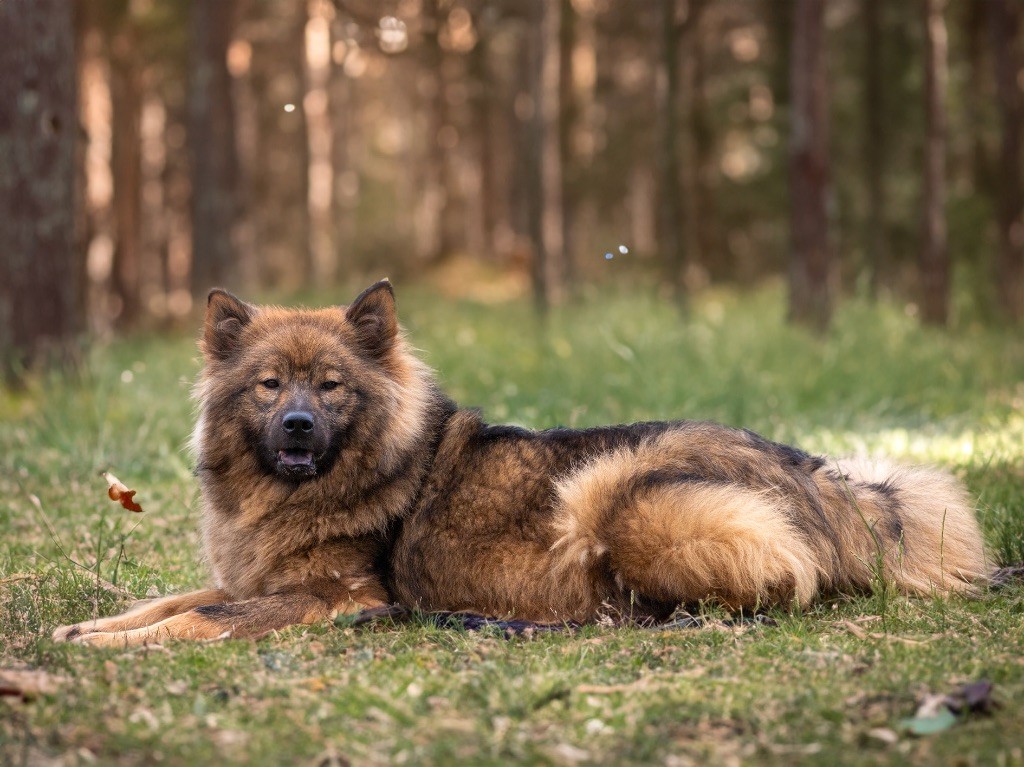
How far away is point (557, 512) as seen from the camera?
17.2 ft

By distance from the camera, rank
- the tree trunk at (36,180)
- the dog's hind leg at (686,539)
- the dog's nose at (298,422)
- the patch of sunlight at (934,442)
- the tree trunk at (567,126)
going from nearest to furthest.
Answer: the dog's hind leg at (686,539)
the dog's nose at (298,422)
the patch of sunlight at (934,442)
the tree trunk at (36,180)
the tree trunk at (567,126)

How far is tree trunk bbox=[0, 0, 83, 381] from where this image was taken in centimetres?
1097

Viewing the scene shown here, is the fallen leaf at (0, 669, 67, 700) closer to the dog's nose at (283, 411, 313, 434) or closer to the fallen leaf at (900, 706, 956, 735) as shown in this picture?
the dog's nose at (283, 411, 313, 434)

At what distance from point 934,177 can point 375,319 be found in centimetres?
1489

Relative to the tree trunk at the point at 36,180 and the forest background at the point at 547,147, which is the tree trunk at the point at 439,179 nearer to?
the forest background at the point at 547,147

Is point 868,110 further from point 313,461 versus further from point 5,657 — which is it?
point 5,657

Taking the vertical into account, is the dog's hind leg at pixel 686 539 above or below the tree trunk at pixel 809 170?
below

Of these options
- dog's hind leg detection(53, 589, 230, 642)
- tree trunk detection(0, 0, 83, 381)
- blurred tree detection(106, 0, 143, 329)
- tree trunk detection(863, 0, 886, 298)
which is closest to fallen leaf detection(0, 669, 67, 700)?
dog's hind leg detection(53, 589, 230, 642)

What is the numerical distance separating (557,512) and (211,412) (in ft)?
5.81

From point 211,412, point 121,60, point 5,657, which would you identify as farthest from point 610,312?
point 121,60

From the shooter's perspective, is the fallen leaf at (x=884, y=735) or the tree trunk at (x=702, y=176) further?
the tree trunk at (x=702, y=176)

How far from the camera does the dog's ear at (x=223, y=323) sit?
5.70 metres

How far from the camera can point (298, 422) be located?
5246 mm

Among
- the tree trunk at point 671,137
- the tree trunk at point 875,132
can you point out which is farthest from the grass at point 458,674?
the tree trunk at point 875,132
